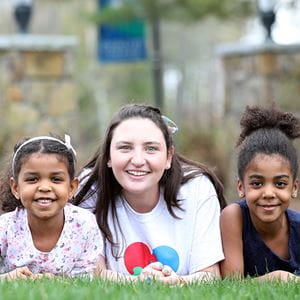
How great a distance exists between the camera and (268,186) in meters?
5.71

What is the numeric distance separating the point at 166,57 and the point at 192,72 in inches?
76.4

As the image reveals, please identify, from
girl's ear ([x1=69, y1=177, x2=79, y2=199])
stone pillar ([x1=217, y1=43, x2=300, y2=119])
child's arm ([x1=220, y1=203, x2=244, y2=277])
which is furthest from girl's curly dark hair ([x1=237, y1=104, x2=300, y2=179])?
stone pillar ([x1=217, y1=43, x2=300, y2=119])

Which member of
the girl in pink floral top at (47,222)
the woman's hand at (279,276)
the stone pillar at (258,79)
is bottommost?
the woman's hand at (279,276)

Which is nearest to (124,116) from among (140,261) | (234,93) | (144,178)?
(144,178)

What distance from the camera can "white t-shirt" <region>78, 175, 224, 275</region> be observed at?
5.72 metres

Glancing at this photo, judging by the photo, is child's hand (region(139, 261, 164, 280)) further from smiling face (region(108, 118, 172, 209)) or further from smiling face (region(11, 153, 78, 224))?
smiling face (region(11, 153, 78, 224))

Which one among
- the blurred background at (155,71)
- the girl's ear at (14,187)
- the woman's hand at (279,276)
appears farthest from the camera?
the blurred background at (155,71)

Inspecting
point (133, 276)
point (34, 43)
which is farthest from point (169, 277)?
point (34, 43)

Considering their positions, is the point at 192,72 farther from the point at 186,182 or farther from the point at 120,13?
the point at 186,182

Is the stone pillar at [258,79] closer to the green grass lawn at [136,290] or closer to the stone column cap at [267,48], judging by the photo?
the stone column cap at [267,48]

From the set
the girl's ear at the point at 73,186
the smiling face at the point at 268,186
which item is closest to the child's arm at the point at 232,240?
the smiling face at the point at 268,186

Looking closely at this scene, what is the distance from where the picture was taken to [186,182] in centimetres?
592

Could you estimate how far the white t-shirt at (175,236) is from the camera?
5719 millimetres

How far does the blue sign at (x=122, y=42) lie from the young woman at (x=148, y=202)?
9371 mm
